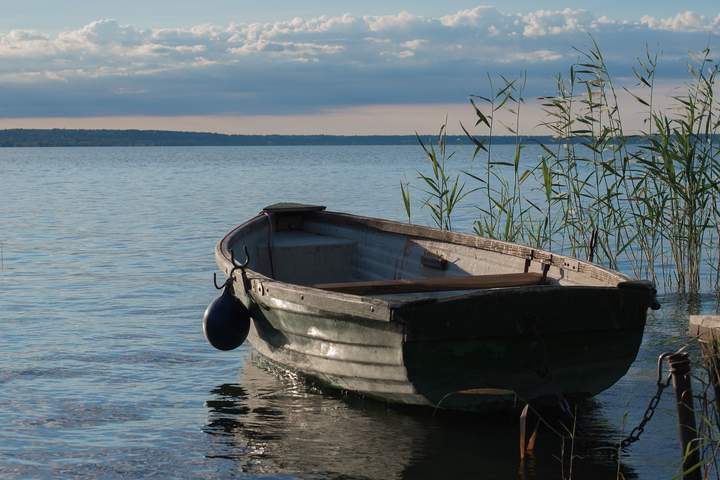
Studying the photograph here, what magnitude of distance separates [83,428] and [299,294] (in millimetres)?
1931

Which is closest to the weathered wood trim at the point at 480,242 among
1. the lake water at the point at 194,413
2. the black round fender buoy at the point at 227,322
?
the lake water at the point at 194,413

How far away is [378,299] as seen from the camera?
6.12 m

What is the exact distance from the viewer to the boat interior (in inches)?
345

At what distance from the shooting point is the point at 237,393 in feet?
27.2

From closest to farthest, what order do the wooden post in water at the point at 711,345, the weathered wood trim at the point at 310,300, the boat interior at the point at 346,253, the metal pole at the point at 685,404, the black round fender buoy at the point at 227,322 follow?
the metal pole at the point at 685,404, the wooden post in water at the point at 711,345, the weathered wood trim at the point at 310,300, the black round fender buoy at the point at 227,322, the boat interior at the point at 346,253

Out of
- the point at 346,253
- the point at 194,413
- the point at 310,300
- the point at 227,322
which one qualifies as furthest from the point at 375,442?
the point at 346,253

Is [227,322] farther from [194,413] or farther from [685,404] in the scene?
[685,404]

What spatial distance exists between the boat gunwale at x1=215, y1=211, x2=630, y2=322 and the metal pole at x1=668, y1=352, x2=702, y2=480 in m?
1.36

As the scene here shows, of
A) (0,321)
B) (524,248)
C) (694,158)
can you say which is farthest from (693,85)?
(0,321)

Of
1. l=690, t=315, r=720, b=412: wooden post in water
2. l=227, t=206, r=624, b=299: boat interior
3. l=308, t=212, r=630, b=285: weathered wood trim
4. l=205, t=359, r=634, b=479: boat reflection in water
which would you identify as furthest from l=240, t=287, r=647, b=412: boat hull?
l=227, t=206, r=624, b=299: boat interior

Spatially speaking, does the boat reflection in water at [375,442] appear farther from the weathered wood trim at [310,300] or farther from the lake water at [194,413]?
the weathered wood trim at [310,300]

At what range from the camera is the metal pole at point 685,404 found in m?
4.76

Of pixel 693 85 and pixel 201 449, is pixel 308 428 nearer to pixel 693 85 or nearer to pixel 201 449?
pixel 201 449

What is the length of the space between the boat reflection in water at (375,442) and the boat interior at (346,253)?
5.18 feet
